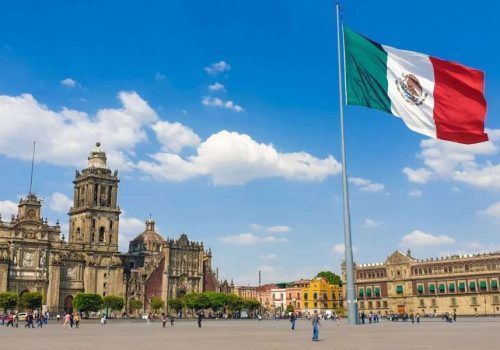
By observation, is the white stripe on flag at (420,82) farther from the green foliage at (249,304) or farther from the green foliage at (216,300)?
the green foliage at (249,304)

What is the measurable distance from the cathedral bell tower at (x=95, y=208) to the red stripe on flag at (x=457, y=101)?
9772cm

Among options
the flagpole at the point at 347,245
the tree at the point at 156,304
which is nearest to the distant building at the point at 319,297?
the tree at the point at 156,304

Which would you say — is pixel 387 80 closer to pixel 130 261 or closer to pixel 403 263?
pixel 403 263

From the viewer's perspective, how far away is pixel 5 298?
90.0 m

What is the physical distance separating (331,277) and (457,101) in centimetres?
14490

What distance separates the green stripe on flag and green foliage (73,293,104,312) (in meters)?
79.7

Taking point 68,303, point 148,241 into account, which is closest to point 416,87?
point 68,303

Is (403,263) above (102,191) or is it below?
below

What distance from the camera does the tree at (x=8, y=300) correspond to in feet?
295

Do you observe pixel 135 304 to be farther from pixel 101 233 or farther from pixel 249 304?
pixel 249 304

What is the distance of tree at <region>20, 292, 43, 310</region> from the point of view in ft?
313

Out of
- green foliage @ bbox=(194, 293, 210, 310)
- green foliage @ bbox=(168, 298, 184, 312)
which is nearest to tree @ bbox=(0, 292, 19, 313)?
green foliage @ bbox=(168, 298, 184, 312)

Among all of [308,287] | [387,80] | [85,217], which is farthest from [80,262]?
[387,80]

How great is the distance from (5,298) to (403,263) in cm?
7550
